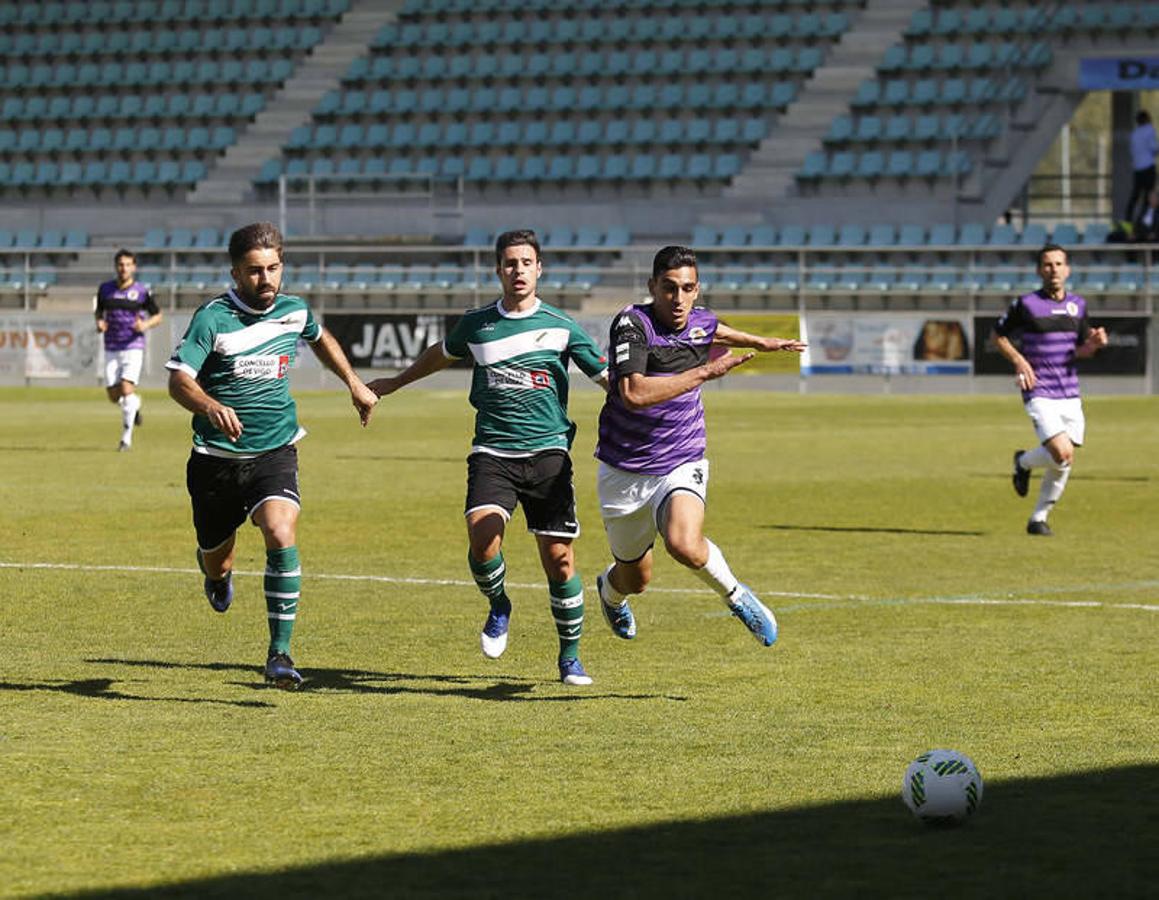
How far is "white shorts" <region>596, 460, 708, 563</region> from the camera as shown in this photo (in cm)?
973

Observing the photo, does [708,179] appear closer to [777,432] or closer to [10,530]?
[777,432]

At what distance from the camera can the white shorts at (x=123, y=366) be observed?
26119 millimetres

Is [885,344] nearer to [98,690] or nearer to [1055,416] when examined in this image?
[1055,416]

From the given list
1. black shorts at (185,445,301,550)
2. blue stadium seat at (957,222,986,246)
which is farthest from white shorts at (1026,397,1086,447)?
blue stadium seat at (957,222,986,246)

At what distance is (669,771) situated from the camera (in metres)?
7.45

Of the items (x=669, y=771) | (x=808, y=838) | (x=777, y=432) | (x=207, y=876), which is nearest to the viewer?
(x=207, y=876)


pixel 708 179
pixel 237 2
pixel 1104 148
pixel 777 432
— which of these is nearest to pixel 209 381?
pixel 777 432

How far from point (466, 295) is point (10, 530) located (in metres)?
26.1

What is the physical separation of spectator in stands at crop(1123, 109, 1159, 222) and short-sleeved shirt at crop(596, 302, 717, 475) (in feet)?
110

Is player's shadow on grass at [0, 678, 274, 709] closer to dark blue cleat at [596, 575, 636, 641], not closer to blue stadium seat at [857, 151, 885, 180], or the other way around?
dark blue cleat at [596, 575, 636, 641]

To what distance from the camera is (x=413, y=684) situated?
959 centimetres

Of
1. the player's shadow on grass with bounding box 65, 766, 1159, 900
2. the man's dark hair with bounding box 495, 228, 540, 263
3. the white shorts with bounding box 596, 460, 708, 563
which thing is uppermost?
the man's dark hair with bounding box 495, 228, 540, 263

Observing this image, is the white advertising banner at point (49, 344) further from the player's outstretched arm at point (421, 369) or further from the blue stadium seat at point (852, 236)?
the player's outstretched arm at point (421, 369)

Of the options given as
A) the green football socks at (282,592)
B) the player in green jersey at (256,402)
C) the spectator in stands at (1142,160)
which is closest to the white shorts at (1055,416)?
the player in green jersey at (256,402)
